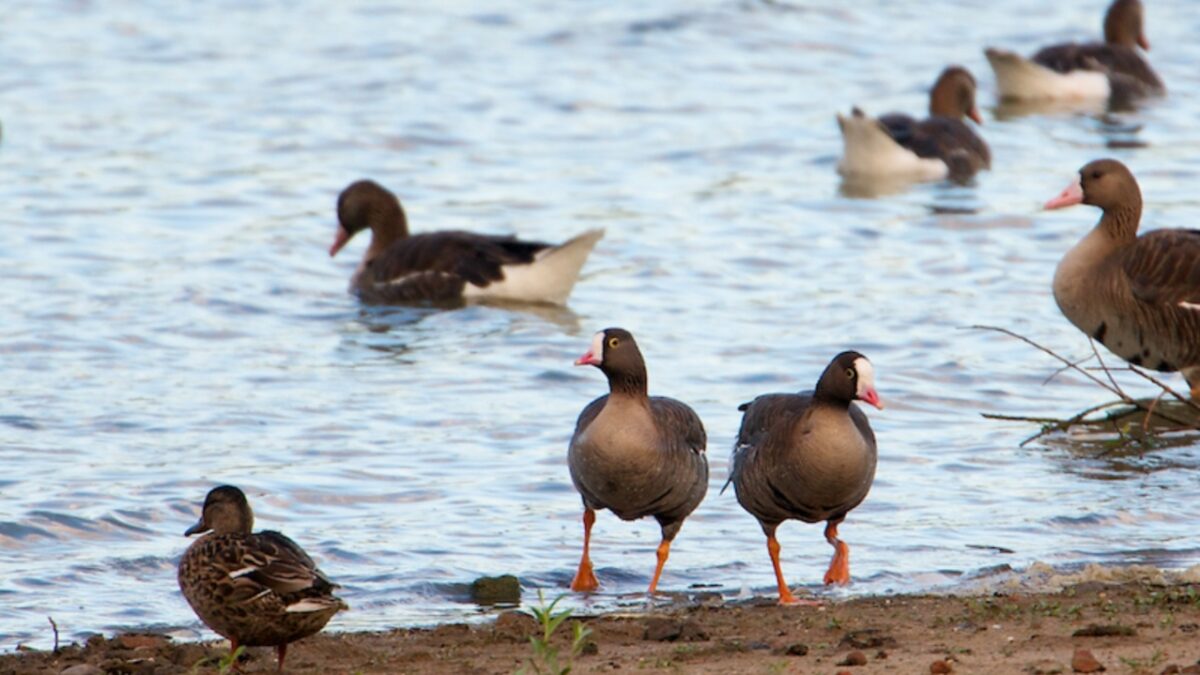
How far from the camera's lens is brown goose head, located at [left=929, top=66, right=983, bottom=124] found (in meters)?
20.5

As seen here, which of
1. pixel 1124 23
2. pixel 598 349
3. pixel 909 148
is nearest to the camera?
pixel 598 349

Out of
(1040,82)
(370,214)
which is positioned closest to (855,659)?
(370,214)

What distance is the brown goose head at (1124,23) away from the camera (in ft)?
80.1

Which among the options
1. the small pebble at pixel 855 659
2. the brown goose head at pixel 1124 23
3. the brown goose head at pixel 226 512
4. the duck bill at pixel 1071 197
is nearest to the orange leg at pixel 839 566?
the small pebble at pixel 855 659

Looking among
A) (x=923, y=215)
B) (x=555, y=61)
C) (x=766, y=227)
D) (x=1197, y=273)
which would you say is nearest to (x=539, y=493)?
(x=1197, y=273)

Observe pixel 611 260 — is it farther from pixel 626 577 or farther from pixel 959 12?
pixel 959 12

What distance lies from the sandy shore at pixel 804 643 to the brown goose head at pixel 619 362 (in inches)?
41.8

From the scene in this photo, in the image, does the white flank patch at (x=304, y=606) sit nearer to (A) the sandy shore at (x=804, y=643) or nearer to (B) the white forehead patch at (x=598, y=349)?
(A) the sandy shore at (x=804, y=643)

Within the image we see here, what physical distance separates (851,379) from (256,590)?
2712 mm

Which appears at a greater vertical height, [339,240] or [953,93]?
[953,93]

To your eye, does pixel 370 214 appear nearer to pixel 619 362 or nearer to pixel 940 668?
pixel 619 362

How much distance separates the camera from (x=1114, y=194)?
12180 mm

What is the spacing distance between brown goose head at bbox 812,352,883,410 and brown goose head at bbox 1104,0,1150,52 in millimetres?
17656

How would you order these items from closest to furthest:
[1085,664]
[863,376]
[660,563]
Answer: [1085,664], [863,376], [660,563]
